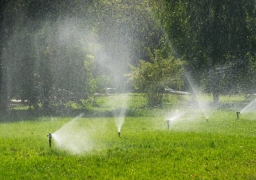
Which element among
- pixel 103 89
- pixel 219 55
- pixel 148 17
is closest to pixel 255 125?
pixel 219 55

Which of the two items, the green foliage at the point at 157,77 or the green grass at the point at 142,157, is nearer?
the green grass at the point at 142,157

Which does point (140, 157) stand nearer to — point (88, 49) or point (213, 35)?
point (88, 49)

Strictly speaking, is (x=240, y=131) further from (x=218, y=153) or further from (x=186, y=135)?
(x=218, y=153)

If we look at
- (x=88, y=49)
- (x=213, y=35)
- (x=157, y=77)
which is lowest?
(x=157, y=77)

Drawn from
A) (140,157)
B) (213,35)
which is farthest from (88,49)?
(140,157)

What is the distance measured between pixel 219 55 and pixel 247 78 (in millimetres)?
3638

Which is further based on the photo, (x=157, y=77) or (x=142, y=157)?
(x=157, y=77)

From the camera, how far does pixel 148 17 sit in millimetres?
47656

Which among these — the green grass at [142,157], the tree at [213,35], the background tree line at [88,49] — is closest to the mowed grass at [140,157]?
the green grass at [142,157]

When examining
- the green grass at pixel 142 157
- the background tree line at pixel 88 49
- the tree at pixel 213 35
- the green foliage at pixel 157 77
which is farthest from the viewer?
the green foliage at pixel 157 77

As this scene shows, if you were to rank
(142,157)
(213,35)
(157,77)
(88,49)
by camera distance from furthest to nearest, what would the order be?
(157,77), (88,49), (213,35), (142,157)

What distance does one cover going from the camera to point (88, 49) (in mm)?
26453

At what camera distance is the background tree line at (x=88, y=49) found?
934 inches

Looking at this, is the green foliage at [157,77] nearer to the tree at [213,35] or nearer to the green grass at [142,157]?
the tree at [213,35]
